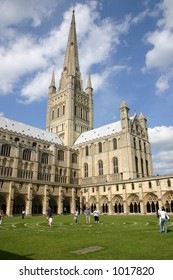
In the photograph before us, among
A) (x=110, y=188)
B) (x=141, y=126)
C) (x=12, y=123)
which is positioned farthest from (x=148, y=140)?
(x=12, y=123)

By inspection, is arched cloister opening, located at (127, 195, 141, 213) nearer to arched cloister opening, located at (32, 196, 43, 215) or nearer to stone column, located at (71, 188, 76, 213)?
stone column, located at (71, 188, 76, 213)

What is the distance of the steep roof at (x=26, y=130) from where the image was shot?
63806 mm

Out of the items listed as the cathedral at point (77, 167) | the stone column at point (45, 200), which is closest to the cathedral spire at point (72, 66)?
the cathedral at point (77, 167)

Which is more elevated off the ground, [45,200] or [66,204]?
[45,200]

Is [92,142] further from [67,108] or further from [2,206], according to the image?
[2,206]

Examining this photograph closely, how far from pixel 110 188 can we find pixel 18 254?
45925 mm

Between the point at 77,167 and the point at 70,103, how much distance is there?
2552 centimetres

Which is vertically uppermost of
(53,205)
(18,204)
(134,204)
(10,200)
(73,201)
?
(10,200)

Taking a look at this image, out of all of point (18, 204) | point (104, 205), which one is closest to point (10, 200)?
point (18, 204)

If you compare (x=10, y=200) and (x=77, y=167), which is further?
(x=77, y=167)

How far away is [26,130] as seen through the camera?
68562mm

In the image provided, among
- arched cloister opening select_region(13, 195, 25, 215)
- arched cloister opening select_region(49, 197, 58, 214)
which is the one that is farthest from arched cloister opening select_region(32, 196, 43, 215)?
arched cloister opening select_region(49, 197, 58, 214)

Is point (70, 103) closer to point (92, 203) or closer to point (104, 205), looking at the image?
point (92, 203)

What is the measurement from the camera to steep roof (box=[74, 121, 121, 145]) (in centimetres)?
6853
